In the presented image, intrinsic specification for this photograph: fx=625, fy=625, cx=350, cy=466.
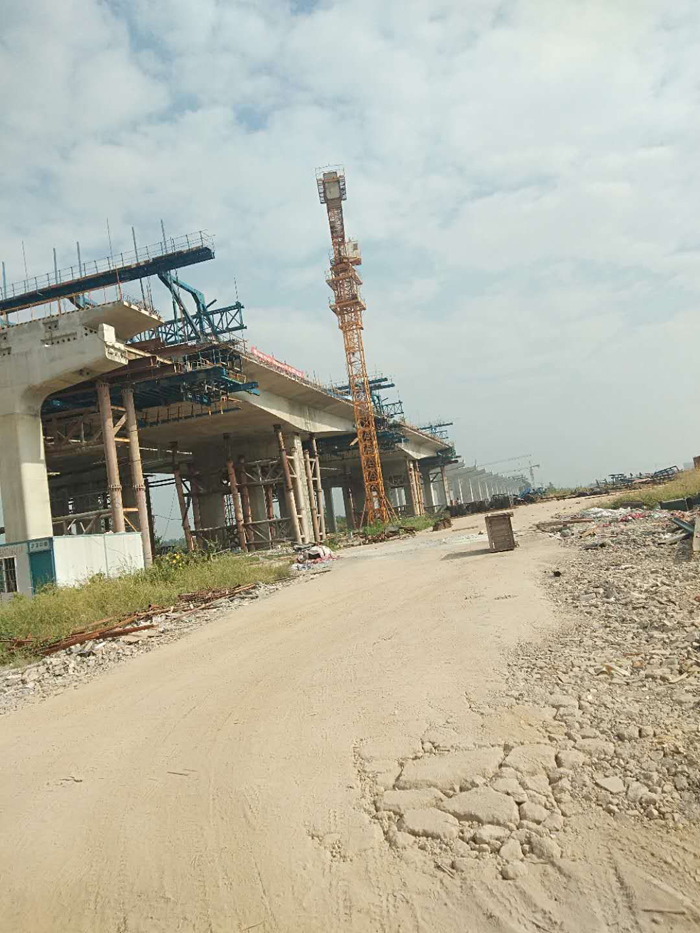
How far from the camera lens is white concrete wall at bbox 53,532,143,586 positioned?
18672 mm

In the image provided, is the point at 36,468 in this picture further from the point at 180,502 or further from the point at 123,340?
the point at 180,502

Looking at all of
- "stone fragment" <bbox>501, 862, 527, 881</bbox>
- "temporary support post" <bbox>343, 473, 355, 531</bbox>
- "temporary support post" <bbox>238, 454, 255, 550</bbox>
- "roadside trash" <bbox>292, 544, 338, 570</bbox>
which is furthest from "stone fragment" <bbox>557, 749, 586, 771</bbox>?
"temporary support post" <bbox>343, 473, 355, 531</bbox>

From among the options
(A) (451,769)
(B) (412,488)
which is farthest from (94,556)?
(B) (412,488)

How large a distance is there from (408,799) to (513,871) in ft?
3.21

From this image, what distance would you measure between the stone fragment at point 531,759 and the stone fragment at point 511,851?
2.46ft

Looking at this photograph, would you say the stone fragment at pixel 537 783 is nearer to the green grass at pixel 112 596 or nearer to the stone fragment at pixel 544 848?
the stone fragment at pixel 544 848

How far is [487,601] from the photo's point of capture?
1055cm

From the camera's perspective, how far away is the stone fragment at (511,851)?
3.32 meters

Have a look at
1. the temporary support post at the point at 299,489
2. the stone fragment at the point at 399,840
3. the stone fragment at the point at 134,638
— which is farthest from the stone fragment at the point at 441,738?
the temporary support post at the point at 299,489

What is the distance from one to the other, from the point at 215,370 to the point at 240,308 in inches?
295

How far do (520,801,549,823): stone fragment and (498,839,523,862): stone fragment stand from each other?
0.73 feet

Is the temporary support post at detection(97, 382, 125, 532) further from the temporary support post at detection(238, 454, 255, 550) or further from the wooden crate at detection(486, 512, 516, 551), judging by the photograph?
the wooden crate at detection(486, 512, 516, 551)

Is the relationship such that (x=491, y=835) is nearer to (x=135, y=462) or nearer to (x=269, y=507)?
(x=135, y=462)

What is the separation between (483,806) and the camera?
383 centimetres
